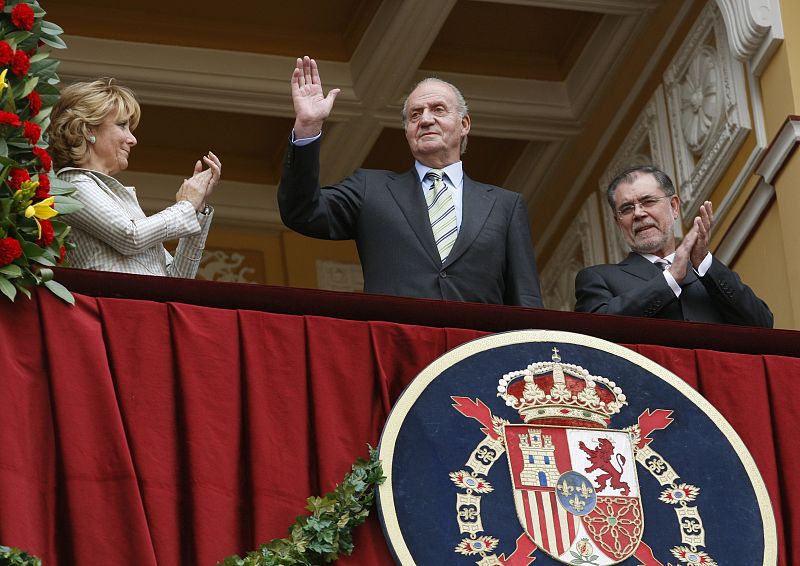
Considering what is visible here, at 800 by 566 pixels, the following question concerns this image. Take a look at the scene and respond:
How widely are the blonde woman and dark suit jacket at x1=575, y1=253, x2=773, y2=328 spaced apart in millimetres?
1261

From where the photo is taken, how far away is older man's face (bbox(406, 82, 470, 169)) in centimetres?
616

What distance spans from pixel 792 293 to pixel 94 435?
340cm

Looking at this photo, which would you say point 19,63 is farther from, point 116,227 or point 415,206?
point 415,206

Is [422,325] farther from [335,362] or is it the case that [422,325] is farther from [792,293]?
[792,293]

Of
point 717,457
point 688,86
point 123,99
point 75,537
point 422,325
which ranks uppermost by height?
point 688,86

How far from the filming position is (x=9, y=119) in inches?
204

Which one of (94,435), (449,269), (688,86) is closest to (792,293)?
(688,86)

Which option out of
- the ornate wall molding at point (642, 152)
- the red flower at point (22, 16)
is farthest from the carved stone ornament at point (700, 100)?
the red flower at point (22, 16)

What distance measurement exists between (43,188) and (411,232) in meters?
1.21

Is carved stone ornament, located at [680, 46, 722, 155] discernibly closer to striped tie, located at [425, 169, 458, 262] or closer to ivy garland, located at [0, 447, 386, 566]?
striped tie, located at [425, 169, 458, 262]

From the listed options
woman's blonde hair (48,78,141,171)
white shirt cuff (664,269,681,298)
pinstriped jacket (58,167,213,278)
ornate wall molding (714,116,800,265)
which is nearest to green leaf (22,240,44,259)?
pinstriped jacket (58,167,213,278)

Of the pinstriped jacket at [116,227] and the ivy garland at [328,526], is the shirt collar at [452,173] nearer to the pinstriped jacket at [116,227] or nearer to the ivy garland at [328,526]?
the pinstriped jacket at [116,227]

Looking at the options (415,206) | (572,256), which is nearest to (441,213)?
(415,206)

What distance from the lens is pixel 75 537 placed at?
482 centimetres
